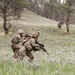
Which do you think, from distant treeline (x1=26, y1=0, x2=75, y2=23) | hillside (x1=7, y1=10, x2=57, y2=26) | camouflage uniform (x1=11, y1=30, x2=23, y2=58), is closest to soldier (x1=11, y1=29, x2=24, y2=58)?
camouflage uniform (x1=11, y1=30, x2=23, y2=58)

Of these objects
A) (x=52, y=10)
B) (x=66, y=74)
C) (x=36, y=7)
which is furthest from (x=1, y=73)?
(x=36, y=7)

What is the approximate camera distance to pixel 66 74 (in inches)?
314

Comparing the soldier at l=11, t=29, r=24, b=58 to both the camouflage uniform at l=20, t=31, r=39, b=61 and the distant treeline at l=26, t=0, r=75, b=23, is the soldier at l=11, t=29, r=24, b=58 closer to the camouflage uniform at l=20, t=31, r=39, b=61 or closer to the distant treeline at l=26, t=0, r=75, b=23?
the camouflage uniform at l=20, t=31, r=39, b=61

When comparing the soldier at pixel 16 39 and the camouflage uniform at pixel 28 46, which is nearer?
the camouflage uniform at pixel 28 46

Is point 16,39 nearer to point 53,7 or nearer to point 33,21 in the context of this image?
point 33,21

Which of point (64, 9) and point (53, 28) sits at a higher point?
point (64, 9)

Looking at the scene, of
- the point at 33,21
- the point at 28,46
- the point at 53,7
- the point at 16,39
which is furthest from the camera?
the point at 53,7

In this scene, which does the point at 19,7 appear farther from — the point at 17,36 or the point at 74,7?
the point at 17,36

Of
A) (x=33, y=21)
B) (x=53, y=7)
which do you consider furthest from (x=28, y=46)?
(x=53, y=7)

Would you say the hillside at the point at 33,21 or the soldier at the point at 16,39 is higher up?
the soldier at the point at 16,39

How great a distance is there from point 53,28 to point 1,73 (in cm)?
4766

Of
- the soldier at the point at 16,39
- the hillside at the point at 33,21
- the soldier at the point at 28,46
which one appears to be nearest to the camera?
the soldier at the point at 28,46

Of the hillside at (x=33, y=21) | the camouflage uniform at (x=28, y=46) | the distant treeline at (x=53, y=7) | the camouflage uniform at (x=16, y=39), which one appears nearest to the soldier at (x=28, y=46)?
the camouflage uniform at (x=28, y=46)

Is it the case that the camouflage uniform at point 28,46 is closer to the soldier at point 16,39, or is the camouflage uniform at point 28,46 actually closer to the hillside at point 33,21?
the soldier at point 16,39
